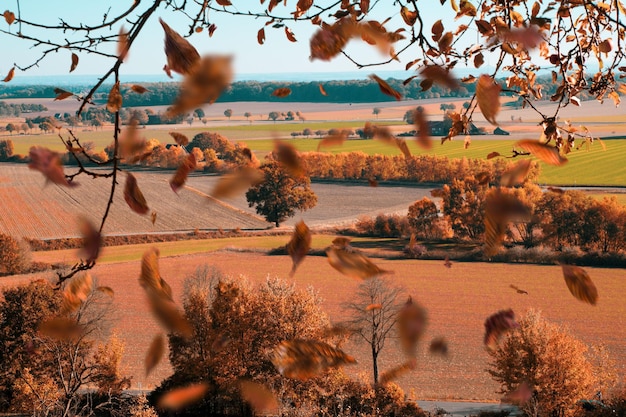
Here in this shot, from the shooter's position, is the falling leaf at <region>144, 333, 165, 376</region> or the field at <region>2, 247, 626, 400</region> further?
the field at <region>2, 247, 626, 400</region>

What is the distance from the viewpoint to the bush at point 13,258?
44188mm

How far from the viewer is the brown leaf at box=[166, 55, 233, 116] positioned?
136 centimetres

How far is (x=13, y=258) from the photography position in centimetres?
4412

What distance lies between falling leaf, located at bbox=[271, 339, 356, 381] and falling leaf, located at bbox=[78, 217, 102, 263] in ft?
1.67

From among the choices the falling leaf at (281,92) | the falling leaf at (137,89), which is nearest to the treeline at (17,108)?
the falling leaf at (281,92)

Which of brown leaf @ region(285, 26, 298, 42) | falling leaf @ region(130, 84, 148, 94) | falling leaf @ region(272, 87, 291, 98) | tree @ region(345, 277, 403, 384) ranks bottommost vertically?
tree @ region(345, 277, 403, 384)

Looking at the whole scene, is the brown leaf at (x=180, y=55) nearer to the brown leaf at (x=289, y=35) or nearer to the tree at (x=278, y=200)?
the brown leaf at (x=289, y=35)

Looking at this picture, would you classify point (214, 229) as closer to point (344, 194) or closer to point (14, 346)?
point (344, 194)

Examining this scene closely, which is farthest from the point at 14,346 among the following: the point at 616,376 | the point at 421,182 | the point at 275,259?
the point at 421,182

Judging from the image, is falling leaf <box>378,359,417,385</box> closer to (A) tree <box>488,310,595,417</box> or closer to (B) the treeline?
(A) tree <box>488,310,595,417</box>

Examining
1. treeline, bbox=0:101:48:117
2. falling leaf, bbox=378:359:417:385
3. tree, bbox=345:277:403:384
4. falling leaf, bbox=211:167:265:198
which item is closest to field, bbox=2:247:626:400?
tree, bbox=345:277:403:384

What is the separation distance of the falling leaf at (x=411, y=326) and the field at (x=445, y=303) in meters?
27.9

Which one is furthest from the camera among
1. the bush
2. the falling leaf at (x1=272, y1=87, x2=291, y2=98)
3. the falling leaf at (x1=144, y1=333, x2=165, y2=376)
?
the bush

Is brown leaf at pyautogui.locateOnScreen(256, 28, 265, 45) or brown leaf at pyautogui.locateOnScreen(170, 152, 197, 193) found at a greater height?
brown leaf at pyautogui.locateOnScreen(256, 28, 265, 45)
